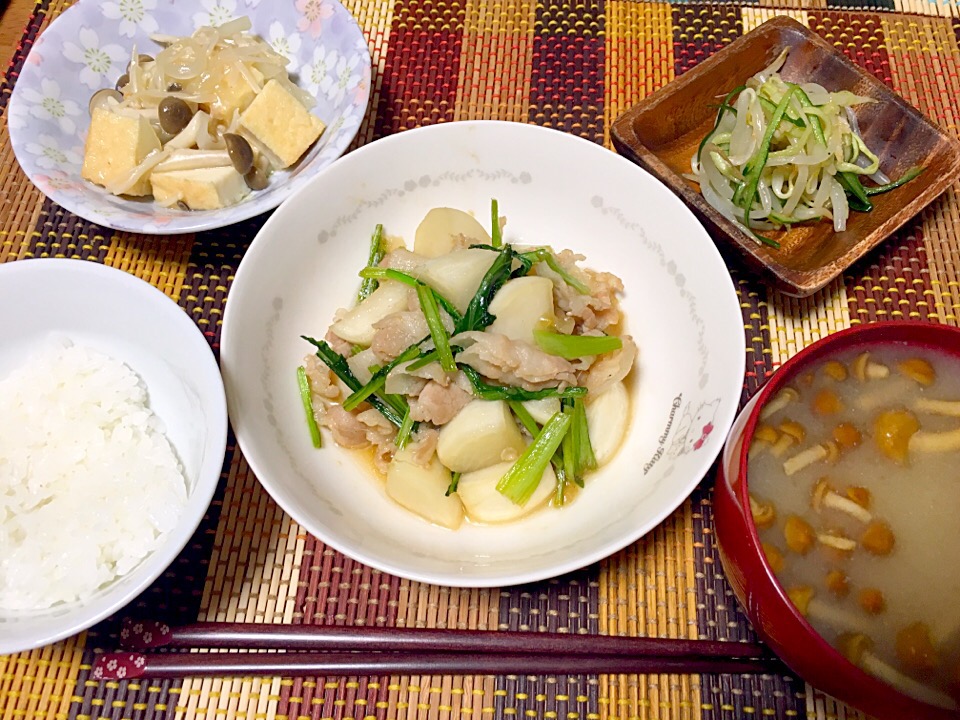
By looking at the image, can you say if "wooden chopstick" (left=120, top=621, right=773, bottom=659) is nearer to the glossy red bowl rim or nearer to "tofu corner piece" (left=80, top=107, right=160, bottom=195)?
the glossy red bowl rim

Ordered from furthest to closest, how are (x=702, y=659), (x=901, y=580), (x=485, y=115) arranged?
(x=485, y=115), (x=702, y=659), (x=901, y=580)

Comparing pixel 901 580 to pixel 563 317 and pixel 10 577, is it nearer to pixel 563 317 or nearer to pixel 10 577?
pixel 563 317

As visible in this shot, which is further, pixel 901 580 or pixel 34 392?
pixel 34 392

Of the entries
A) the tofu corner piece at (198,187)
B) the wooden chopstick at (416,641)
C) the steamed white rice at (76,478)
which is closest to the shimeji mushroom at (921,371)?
the wooden chopstick at (416,641)

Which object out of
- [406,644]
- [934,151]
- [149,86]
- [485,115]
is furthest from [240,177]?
[934,151]

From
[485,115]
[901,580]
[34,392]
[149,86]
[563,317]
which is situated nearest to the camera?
[901,580]

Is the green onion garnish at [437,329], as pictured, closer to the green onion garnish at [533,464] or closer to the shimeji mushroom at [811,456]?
the green onion garnish at [533,464]

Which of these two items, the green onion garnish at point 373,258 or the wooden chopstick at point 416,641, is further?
the green onion garnish at point 373,258

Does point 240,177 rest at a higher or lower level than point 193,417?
higher
